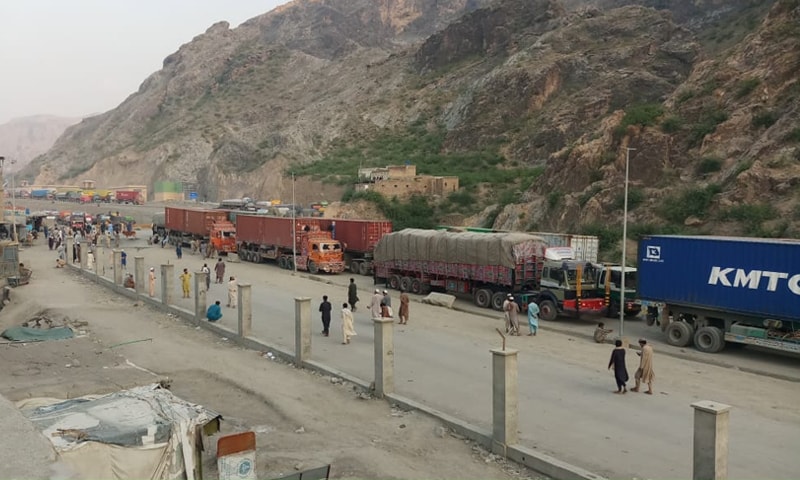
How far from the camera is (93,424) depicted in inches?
390

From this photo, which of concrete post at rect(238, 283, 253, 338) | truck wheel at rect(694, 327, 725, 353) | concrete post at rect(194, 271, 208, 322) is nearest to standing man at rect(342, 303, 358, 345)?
concrete post at rect(238, 283, 253, 338)

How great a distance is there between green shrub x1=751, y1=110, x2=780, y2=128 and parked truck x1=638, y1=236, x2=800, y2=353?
22.1 m

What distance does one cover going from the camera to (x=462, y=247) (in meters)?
28.1

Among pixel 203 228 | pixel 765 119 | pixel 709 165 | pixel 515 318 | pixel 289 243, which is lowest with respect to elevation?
pixel 515 318

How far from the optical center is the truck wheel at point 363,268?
38000 millimetres

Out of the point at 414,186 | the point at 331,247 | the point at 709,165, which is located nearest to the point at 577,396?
the point at 331,247

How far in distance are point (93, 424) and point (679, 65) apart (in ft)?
251

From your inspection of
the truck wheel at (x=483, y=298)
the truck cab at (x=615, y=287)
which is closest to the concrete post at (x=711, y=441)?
the truck cab at (x=615, y=287)

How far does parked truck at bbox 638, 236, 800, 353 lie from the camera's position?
17.7 m

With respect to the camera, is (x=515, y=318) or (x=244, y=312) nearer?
(x=244, y=312)

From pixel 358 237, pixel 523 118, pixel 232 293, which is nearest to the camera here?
pixel 232 293

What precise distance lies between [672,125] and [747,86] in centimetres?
483

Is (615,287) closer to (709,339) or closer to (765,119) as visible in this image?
(709,339)

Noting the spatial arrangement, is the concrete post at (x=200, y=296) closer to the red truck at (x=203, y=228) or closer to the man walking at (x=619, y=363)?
the man walking at (x=619, y=363)
